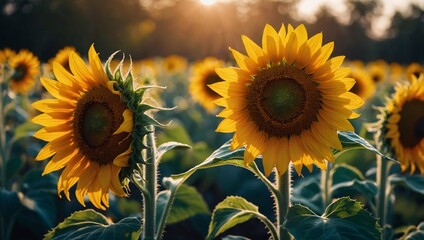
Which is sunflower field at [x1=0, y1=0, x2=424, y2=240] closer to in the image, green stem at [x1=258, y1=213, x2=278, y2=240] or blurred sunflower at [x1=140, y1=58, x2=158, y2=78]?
green stem at [x1=258, y1=213, x2=278, y2=240]

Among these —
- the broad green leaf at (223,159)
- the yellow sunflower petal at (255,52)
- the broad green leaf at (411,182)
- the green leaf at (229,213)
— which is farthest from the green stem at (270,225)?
the broad green leaf at (411,182)

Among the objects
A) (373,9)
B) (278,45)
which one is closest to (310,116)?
(278,45)

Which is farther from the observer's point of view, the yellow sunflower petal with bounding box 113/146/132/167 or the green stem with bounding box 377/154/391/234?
the green stem with bounding box 377/154/391/234

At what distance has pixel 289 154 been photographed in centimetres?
213

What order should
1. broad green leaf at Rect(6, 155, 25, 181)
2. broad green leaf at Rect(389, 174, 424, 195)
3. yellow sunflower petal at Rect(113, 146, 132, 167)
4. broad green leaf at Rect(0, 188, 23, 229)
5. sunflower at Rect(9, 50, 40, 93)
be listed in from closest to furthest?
yellow sunflower petal at Rect(113, 146, 132, 167) → broad green leaf at Rect(389, 174, 424, 195) → broad green leaf at Rect(0, 188, 23, 229) → broad green leaf at Rect(6, 155, 25, 181) → sunflower at Rect(9, 50, 40, 93)

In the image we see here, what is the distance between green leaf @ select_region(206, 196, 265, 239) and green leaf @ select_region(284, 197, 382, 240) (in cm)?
28

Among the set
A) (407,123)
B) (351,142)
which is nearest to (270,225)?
(351,142)

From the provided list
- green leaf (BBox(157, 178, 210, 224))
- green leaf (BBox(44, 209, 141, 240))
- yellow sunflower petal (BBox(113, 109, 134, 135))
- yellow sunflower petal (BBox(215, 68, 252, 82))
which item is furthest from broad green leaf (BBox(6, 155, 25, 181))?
yellow sunflower petal (BBox(215, 68, 252, 82))

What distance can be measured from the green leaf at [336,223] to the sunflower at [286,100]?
166 mm

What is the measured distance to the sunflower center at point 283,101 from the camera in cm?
217

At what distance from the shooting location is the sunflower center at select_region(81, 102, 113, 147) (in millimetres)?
2158

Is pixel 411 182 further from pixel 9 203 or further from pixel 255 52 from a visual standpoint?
pixel 9 203

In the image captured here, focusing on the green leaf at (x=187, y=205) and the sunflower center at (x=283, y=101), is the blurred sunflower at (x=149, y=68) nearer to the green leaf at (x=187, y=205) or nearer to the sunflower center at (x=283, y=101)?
the green leaf at (x=187, y=205)

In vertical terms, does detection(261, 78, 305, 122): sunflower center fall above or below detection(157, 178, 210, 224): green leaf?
above
